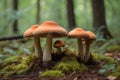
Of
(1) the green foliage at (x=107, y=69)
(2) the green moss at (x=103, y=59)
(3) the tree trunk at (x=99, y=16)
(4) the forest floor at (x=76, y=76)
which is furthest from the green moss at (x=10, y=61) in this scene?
(3) the tree trunk at (x=99, y=16)

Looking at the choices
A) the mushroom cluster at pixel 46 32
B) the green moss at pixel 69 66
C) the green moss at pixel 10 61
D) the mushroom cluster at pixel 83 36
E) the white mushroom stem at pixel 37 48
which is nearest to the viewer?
the mushroom cluster at pixel 46 32

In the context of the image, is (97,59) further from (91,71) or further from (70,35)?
(70,35)

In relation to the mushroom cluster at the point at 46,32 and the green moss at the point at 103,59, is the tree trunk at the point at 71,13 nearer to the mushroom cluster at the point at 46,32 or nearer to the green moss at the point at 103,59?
the green moss at the point at 103,59

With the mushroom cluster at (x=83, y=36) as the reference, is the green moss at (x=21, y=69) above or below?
below

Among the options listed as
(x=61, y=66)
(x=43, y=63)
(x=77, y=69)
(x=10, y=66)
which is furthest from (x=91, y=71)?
(x=10, y=66)

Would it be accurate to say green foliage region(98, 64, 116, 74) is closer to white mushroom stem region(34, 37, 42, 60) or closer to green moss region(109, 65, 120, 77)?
green moss region(109, 65, 120, 77)

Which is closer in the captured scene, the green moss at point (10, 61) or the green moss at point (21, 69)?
the green moss at point (21, 69)

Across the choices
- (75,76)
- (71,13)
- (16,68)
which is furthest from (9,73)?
(71,13)

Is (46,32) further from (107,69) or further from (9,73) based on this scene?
(107,69)
